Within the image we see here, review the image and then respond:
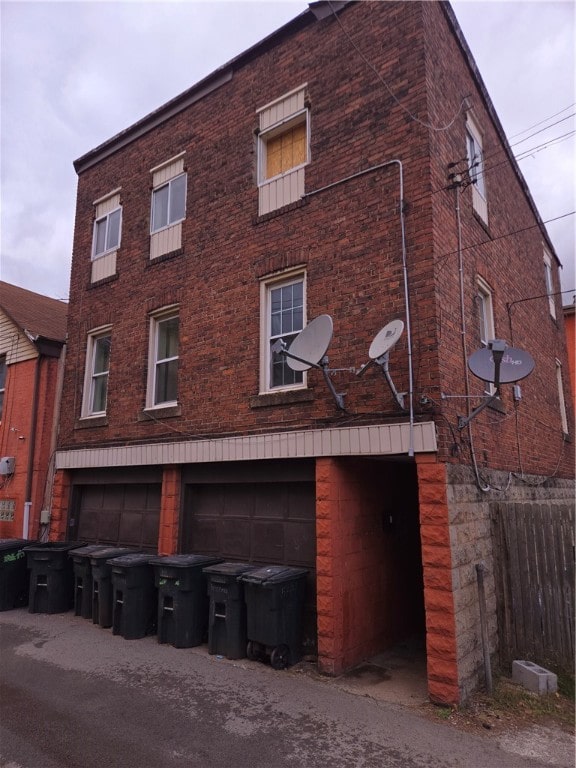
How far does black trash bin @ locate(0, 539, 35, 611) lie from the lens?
31.1ft

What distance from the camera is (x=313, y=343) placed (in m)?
6.46

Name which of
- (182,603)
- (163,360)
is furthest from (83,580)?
(163,360)

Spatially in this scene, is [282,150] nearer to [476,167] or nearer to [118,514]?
[476,167]

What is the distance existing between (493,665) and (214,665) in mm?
3459

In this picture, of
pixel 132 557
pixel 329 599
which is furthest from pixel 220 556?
pixel 329 599

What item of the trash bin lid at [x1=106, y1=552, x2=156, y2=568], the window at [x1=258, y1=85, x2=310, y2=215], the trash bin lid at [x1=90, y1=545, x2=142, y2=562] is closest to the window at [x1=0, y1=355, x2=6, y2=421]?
the trash bin lid at [x1=90, y1=545, x2=142, y2=562]

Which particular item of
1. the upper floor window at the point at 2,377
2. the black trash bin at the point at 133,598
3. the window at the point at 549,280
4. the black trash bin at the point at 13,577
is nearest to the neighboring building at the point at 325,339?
the black trash bin at the point at 133,598

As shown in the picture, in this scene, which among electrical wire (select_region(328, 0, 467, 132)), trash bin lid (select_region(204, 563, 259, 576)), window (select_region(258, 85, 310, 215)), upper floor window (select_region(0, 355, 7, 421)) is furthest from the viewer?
upper floor window (select_region(0, 355, 7, 421))

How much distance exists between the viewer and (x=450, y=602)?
5.57 meters

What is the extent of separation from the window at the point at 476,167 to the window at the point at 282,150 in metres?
2.75

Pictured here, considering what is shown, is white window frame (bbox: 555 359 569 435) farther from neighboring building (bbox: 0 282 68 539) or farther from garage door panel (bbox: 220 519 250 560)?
neighboring building (bbox: 0 282 68 539)

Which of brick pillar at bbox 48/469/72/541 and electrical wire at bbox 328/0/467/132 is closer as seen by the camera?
electrical wire at bbox 328/0/467/132

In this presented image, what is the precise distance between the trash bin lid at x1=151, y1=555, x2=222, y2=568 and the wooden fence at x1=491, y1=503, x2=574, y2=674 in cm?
400

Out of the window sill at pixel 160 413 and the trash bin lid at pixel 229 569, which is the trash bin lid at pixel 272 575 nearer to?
the trash bin lid at pixel 229 569
